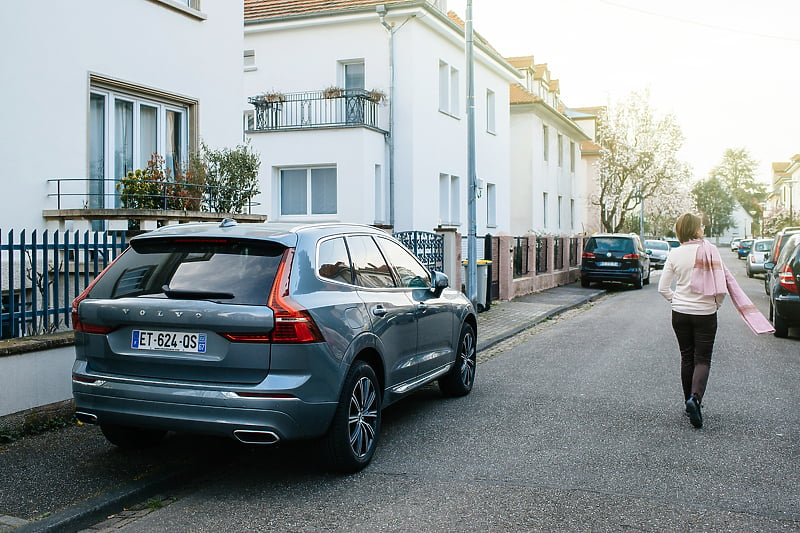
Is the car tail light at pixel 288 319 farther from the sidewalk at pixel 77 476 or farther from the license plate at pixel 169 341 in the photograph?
the sidewalk at pixel 77 476

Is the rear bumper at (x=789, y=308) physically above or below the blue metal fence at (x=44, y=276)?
below

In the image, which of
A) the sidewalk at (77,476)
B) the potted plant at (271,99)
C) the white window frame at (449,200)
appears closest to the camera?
the sidewalk at (77,476)

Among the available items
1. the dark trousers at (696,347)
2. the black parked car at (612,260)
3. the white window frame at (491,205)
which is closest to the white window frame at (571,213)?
the white window frame at (491,205)

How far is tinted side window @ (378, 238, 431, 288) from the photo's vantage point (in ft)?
22.7

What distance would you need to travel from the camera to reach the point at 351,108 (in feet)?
67.0

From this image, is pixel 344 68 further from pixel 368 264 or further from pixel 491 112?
pixel 368 264

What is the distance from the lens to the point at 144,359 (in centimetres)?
517

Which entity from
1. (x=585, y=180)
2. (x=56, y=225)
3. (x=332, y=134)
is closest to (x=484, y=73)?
(x=332, y=134)

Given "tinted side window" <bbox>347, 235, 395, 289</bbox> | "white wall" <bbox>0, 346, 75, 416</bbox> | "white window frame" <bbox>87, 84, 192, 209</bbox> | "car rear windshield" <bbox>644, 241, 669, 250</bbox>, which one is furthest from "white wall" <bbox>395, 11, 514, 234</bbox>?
"car rear windshield" <bbox>644, 241, 669, 250</bbox>

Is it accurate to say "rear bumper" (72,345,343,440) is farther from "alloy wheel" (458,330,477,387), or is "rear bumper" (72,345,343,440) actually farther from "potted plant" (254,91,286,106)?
"potted plant" (254,91,286,106)

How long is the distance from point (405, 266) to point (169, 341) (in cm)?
257

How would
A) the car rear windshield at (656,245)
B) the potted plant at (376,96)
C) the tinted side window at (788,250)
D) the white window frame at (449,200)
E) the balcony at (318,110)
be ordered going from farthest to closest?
the car rear windshield at (656,245), the white window frame at (449,200), the potted plant at (376,96), the balcony at (318,110), the tinted side window at (788,250)

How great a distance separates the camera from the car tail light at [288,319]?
5.00 m

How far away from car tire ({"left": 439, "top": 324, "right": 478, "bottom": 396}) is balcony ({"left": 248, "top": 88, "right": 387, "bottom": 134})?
12263 millimetres
